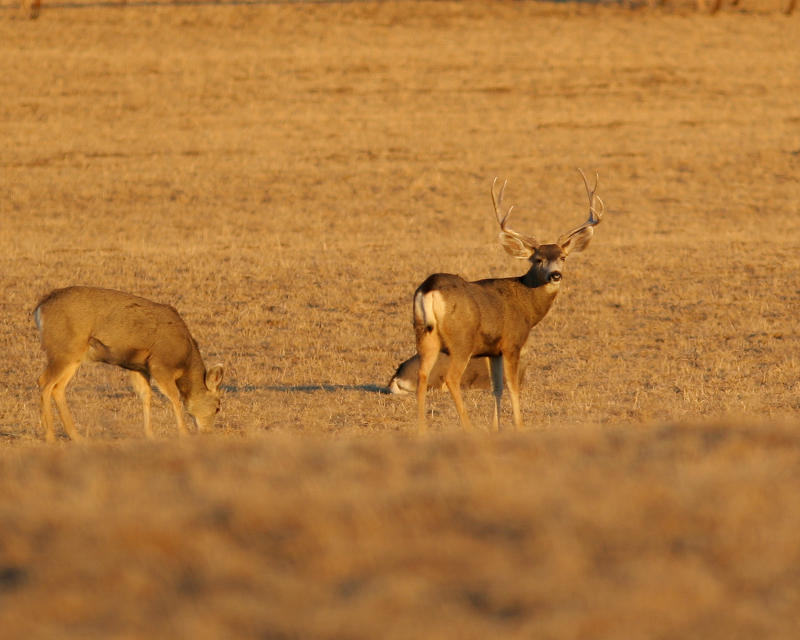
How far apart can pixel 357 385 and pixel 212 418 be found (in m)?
2.44

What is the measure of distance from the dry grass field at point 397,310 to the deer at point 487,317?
24.4 inches

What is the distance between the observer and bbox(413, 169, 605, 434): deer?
37.1 feet

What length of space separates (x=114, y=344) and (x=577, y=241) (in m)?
4.81

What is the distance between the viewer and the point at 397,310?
19109 mm

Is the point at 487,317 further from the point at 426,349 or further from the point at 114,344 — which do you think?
the point at 114,344

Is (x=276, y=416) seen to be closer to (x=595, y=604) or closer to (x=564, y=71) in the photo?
(x=595, y=604)

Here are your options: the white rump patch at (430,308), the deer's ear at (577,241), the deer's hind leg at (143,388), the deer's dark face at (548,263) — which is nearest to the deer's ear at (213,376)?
the deer's hind leg at (143,388)

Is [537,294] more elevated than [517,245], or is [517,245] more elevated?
[517,245]

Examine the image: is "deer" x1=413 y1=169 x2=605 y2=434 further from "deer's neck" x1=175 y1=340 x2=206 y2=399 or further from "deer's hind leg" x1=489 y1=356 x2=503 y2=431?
"deer's neck" x1=175 y1=340 x2=206 y2=399

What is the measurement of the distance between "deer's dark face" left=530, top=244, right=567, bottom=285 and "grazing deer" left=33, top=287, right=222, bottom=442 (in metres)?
3.19

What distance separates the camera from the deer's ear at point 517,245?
13.2 meters

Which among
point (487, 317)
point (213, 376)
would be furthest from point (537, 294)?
point (213, 376)

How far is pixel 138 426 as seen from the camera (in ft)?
40.3

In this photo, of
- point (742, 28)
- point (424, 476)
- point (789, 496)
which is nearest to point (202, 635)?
point (424, 476)
